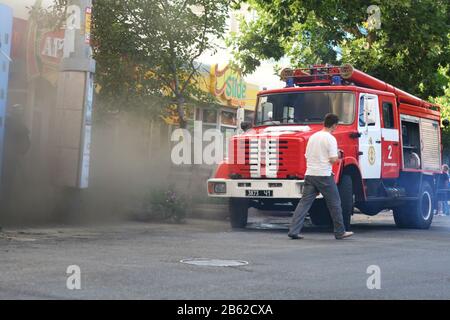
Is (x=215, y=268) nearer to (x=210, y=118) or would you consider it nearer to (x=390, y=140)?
(x=390, y=140)

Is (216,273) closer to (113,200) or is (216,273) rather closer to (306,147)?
(306,147)

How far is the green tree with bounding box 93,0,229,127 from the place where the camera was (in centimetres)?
1953

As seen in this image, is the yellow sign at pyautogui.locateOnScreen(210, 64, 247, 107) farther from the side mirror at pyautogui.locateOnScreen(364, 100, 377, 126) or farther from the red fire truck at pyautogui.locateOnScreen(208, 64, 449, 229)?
the side mirror at pyautogui.locateOnScreen(364, 100, 377, 126)

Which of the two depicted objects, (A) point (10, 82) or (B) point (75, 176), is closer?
(B) point (75, 176)

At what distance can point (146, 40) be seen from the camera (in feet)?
64.8

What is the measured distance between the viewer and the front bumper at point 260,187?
15109mm

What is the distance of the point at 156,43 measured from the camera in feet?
65.0

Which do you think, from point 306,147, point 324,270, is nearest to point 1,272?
point 324,270

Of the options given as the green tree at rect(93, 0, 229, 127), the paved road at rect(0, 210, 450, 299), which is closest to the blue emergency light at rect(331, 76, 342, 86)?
the paved road at rect(0, 210, 450, 299)

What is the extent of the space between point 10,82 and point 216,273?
13.0 metres

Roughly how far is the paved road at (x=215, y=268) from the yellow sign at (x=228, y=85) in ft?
52.3

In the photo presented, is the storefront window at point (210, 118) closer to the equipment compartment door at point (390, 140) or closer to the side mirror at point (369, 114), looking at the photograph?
the equipment compartment door at point (390, 140)

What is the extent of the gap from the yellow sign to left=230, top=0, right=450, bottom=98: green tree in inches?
130
